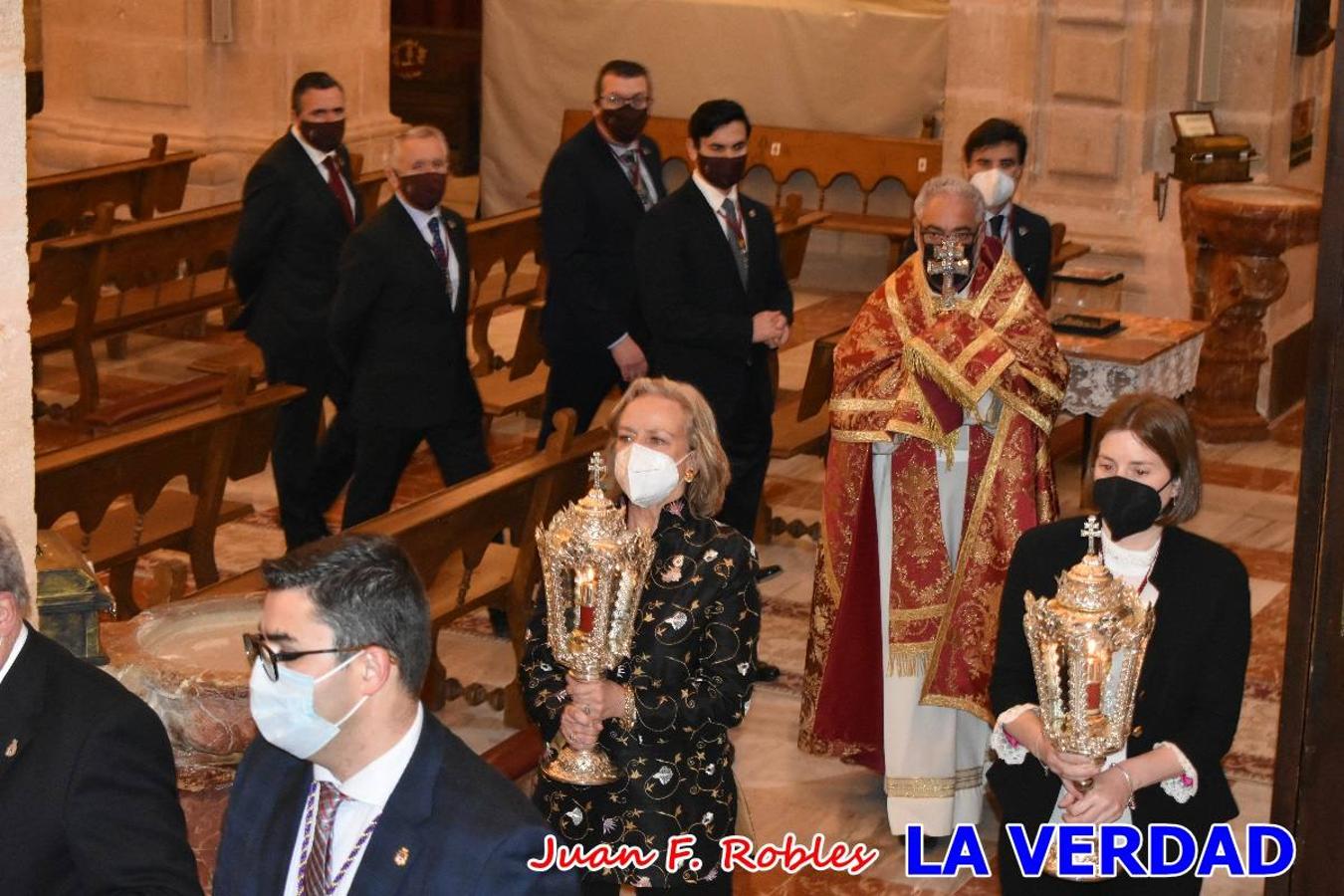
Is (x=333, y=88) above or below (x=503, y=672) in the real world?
above

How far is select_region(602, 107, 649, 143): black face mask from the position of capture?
714 cm

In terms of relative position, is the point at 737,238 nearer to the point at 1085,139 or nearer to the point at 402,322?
the point at 402,322

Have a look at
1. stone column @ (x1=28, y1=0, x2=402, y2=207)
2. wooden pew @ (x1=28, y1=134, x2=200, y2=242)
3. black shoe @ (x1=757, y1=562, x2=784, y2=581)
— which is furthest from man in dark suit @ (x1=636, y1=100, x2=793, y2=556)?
stone column @ (x1=28, y1=0, x2=402, y2=207)

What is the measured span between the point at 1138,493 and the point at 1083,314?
4.53 metres

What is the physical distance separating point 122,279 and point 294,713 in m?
7.21

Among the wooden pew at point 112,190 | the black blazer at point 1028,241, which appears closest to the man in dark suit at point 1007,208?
the black blazer at point 1028,241

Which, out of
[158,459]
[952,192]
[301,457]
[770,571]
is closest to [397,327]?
[158,459]

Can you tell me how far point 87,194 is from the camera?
1095 cm

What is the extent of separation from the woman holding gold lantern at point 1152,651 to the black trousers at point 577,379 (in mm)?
3599

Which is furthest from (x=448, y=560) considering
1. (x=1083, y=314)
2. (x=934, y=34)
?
(x=934, y=34)

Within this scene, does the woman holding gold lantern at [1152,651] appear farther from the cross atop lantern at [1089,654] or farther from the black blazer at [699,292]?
the black blazer at [699,292]

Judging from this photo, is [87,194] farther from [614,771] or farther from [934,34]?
[614,771]

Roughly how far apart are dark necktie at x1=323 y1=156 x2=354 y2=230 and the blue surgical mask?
483 cm

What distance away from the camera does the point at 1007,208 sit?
6.48 meters
